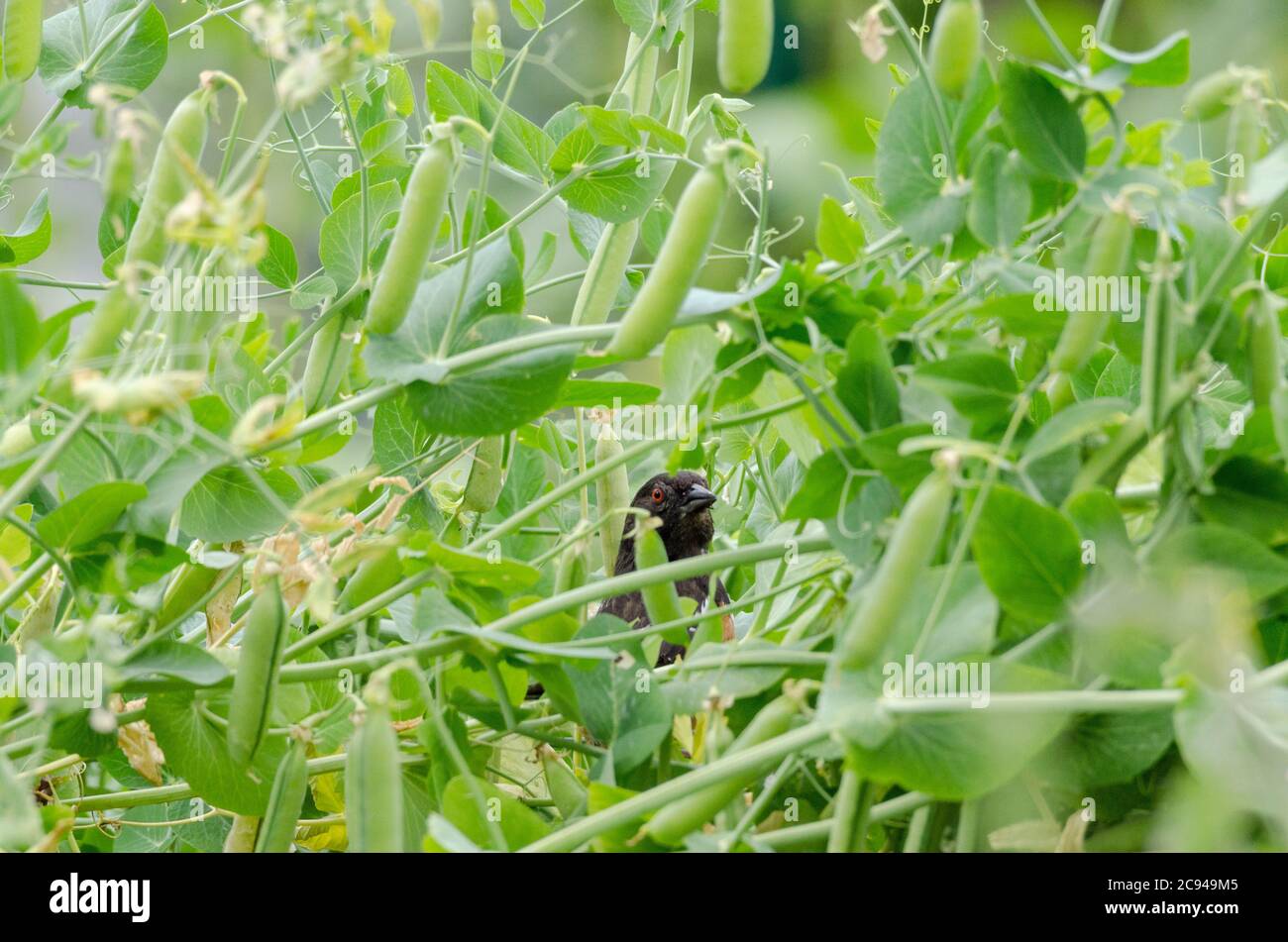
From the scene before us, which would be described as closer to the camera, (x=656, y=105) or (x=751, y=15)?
(x=751, y=15)

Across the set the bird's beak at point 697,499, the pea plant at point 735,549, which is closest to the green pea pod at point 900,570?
the pea plant at point 735,549

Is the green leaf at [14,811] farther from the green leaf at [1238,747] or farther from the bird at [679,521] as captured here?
the bird at [679,521]

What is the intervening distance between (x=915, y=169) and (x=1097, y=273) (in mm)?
117

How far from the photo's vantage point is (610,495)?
2.88ft

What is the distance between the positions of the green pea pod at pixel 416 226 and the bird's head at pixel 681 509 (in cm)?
79

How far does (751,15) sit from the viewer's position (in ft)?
1.77

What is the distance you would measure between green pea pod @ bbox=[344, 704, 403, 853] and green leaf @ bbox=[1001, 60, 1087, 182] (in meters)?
0.32

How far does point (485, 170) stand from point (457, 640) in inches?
8.1

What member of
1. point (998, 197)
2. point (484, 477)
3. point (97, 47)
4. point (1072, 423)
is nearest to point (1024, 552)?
point (1072, 423)

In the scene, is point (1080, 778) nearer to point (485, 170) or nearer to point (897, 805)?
point (897, 805)

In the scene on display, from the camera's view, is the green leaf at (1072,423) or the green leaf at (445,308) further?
the green leaf at (445,308)

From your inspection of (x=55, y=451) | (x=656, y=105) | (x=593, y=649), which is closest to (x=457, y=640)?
(x=593, y=649)

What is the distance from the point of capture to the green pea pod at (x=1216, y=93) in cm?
50
